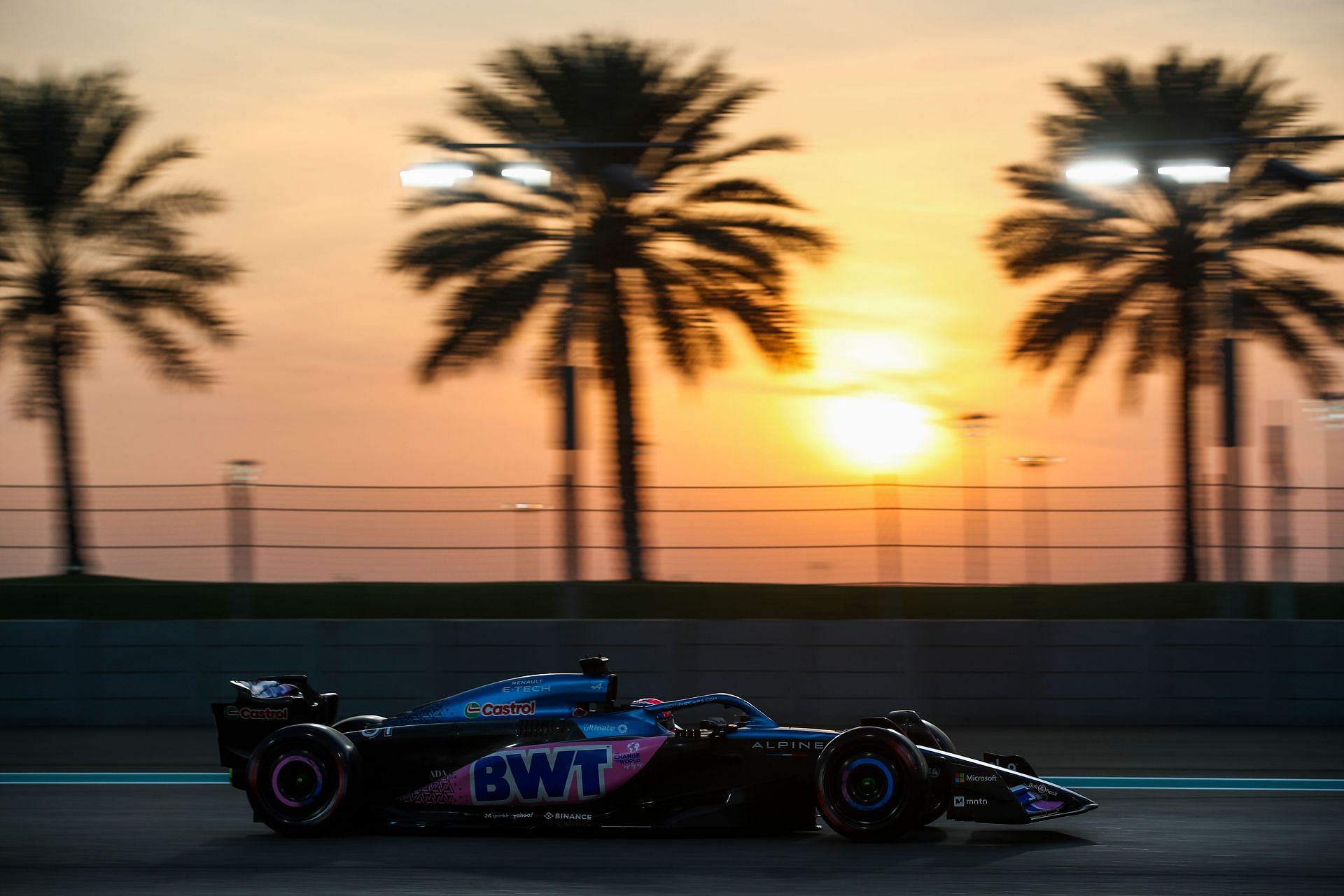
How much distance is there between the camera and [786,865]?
727 cm

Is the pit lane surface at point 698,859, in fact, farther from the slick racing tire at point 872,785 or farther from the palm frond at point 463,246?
the palm frond at point 463,246

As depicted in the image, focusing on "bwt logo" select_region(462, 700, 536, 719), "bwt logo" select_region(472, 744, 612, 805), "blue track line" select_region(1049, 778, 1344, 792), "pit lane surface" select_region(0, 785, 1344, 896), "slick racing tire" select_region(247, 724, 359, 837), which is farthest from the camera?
"blue track line" select_region(1049, 778, 1344, 792)

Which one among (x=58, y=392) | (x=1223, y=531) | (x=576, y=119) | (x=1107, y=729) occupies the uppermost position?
(x=576, y=119)

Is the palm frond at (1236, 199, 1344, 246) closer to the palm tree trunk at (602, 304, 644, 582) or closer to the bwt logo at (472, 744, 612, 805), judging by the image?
the palm tree trunk at (602, 304, 644, 582)

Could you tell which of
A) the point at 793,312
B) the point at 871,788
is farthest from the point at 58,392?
the point at 871,788

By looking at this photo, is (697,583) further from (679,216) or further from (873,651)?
(679,216)

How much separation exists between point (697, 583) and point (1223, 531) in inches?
208

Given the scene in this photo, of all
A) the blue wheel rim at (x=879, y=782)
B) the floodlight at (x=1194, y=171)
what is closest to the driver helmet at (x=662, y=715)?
the blue wheel rim at (x=879, y=782)

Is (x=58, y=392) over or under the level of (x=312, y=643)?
over

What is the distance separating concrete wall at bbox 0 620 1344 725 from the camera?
1395 centimetres

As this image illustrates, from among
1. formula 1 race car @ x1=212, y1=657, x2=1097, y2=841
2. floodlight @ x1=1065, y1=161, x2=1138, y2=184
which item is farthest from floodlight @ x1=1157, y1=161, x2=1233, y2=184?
formula 1 race car @ x1=212, y1=657, x2=1097, y2=841

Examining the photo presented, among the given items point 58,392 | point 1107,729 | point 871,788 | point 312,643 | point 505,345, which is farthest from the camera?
point 58,392

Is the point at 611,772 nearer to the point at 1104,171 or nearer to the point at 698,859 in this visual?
the point at 698,859

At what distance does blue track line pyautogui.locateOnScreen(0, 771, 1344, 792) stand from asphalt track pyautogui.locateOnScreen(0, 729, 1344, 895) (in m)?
0.64
